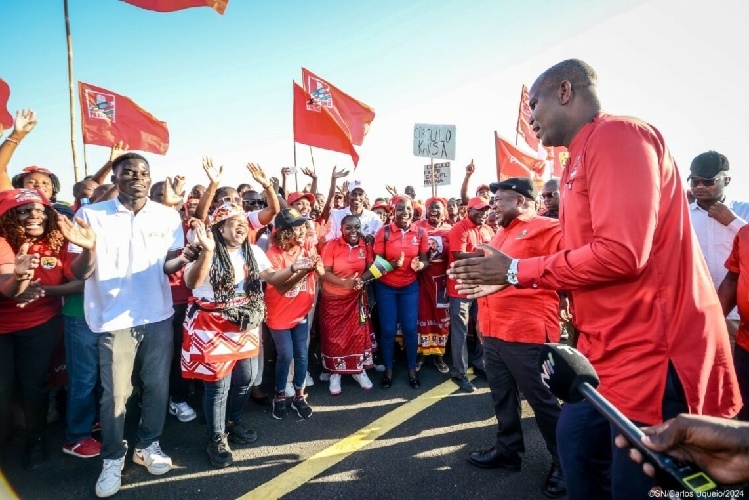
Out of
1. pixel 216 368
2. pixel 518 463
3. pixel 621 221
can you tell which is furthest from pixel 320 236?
pixel 621 221

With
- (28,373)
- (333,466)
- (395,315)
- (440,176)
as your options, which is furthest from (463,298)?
(440,176)

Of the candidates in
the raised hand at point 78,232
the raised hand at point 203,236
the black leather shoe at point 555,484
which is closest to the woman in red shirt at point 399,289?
the black leather shoe at point 555,484

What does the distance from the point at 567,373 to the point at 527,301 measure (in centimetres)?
191

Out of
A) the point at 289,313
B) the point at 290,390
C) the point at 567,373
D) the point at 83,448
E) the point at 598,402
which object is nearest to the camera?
the point at 598,402

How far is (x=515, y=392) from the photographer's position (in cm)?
321

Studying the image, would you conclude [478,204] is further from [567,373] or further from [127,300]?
[567,373]

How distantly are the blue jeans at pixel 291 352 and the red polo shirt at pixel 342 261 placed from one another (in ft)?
2.32

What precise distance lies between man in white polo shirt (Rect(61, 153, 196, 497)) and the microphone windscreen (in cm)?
276

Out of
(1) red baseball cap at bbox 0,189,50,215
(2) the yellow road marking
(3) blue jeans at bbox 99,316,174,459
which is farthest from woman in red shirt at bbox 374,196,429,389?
(1) red baseball cap at bbox 0,189,50,215

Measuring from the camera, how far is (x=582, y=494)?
74.1 inches

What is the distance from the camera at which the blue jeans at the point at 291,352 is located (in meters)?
4.16

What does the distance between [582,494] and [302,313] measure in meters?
2.96

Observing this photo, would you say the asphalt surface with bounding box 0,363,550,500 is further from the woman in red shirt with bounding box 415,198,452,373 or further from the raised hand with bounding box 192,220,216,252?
the raised hand with bounding box 192,220,216,252

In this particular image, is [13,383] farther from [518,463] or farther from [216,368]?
[518,463]
